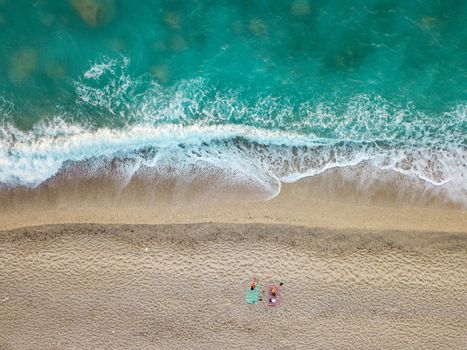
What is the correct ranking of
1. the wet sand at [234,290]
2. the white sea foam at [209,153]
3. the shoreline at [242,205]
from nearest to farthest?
the wet sand at [234,290]
the shoreline at [242,205]
the white sea foam at [209,153]

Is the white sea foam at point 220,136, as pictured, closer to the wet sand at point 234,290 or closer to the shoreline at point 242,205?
the shoreline at point 242,205

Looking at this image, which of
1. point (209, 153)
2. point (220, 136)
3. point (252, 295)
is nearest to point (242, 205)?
point (209, 153)

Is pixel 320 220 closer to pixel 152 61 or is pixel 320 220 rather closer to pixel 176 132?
pixel 176 132

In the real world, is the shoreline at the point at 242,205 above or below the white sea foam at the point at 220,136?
below

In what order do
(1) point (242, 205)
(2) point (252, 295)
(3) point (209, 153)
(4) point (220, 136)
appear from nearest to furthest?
(2) point (252, 295)
(1) point (242, 205)
(3) point (209, 153)
(4) point (220, 136)

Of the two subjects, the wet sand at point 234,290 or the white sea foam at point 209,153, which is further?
the white sea foam at point 209,153

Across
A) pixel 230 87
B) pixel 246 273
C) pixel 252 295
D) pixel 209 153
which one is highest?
pixel 230 87

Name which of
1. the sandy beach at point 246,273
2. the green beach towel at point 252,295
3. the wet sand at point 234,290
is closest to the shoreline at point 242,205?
the sandy beach at point 246,273

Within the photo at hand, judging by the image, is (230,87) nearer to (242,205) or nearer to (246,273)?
(242,205)
